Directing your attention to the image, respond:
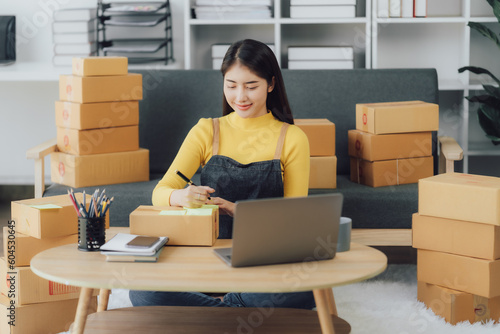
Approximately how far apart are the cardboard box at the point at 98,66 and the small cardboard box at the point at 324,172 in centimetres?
93

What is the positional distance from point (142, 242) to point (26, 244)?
0.68 m

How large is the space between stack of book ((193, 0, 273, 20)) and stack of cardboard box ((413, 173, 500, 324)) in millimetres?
1490

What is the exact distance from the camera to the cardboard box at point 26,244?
2160mm

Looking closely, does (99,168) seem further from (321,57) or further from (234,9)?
(321,57)

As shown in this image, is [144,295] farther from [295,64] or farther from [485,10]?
[485,10]

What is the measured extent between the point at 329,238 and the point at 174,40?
2.58 meters

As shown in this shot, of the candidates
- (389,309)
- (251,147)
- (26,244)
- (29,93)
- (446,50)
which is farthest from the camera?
(29,93)

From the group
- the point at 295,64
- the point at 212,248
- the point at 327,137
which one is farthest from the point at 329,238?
the point at 295,64

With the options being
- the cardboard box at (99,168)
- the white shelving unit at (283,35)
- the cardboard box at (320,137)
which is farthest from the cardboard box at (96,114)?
the cardboard box at (320,137)

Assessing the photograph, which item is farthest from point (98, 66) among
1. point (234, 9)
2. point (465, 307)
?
point (465, 307)

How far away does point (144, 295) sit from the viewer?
2.11 meters

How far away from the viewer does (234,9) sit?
3525mm

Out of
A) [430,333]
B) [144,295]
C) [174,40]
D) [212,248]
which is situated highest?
[174,40]

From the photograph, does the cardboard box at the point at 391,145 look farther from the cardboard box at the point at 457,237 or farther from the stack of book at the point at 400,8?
the stack of book at the point at 400,8
